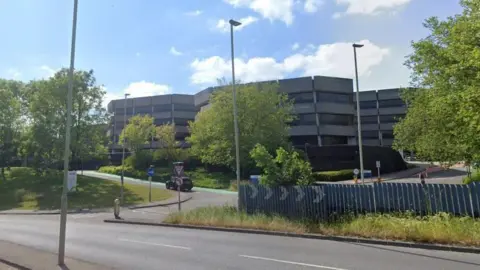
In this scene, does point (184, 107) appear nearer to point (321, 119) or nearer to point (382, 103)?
point (321, 119)

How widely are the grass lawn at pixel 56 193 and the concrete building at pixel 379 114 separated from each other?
68.2 metres

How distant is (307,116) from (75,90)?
142ft

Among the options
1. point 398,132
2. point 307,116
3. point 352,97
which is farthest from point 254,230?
point 352,97

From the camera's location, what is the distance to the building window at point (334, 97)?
7888 cm

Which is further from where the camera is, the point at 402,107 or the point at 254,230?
the point at 402,107

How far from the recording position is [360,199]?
16.3m

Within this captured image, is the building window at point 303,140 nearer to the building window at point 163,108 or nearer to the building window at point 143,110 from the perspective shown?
the building window at point 163,108

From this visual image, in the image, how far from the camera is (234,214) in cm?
1931

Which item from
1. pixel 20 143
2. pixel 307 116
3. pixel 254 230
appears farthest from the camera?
pixel 307 116

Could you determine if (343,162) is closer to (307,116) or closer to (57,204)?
(307,116)

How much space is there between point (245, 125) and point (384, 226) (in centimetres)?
4119

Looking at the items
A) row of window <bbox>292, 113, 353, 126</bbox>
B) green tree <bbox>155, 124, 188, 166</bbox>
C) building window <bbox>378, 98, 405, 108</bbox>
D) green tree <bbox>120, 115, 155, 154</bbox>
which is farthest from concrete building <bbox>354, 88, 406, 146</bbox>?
green tree <bbox>120, 115, 155, 154</bbox>

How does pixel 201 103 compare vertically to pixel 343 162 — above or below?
above

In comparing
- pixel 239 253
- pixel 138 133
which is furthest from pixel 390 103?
pixel 239 253
